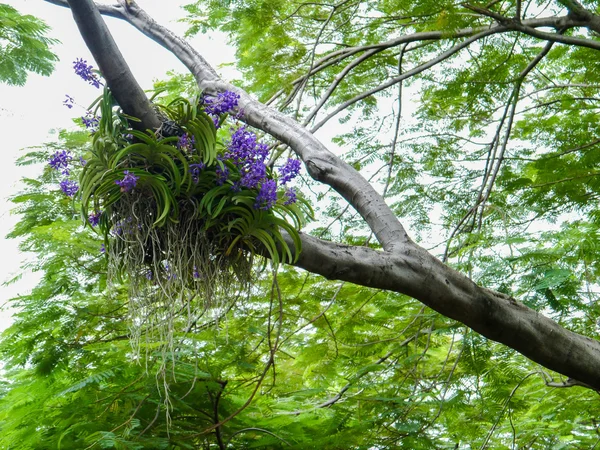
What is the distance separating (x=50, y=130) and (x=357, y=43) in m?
2.04

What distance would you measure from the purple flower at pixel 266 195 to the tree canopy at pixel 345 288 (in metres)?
0.12

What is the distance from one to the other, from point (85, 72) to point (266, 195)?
554 mm

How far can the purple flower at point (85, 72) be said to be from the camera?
150 cm

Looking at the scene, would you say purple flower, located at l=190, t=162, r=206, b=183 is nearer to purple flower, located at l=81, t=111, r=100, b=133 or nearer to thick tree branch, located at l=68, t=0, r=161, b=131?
thick tree branch, located at l=68, t=0, r=161, b=131

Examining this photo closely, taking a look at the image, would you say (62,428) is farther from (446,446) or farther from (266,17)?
(266,17)

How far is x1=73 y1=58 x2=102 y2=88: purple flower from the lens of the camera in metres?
1.50

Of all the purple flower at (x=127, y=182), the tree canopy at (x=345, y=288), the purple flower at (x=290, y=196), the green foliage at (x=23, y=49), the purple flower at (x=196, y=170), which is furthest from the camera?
the green foliage at (x=23, y=49)

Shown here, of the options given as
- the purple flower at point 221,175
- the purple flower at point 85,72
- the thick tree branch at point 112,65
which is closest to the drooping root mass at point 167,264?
the purple flower at point 221,175

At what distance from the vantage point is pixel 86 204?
1493mm

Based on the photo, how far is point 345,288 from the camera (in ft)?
10.5

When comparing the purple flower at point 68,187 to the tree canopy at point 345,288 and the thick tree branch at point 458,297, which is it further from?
the thick tree branch at point 458,297

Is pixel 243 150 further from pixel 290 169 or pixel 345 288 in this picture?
pixel 345 288

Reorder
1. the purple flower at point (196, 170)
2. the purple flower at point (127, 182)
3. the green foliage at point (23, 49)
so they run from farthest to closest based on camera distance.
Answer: the green foliage at point (23, 49) → the purple flower at point (196, 170) → the purple flower at point (127, 182)

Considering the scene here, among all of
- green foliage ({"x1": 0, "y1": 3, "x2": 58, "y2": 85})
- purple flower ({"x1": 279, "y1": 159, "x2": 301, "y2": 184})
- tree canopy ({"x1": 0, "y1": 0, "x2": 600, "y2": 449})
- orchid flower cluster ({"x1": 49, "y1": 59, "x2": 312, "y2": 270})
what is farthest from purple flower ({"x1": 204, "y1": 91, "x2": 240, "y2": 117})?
green foliage ({"x1": 0, "y1": 3, "x2": 58, "y2": 85})
